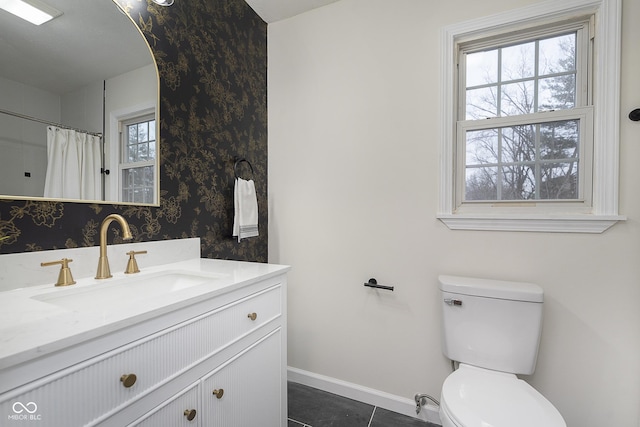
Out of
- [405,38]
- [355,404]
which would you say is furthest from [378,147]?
[355,404]

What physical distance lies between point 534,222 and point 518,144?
426mm

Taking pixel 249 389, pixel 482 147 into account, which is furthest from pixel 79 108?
pixel 482 147

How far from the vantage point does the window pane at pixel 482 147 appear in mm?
1540

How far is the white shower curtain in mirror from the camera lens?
38.2 inches

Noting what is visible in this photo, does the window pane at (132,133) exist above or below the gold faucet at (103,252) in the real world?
above

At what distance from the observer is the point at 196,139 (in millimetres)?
1474

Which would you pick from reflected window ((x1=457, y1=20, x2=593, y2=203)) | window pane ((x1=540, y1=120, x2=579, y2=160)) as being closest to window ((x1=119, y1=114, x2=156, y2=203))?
reflected window ((x1=457, y1=20, x2=593, y2=203))

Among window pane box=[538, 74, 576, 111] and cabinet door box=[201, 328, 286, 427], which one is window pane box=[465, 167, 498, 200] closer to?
window pane box=[538, 74, 576, 111]

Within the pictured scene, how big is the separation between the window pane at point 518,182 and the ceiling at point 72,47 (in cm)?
186

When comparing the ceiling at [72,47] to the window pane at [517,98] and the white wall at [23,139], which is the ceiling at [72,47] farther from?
the window pane at [517,98]

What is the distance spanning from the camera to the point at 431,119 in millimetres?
1578

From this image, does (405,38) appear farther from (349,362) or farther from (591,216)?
(349,362)

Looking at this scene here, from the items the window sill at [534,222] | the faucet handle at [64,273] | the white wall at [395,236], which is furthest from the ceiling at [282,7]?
the faucet handle at [64,273]

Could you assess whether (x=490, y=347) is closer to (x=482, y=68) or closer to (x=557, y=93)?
(x=557, y=93)
